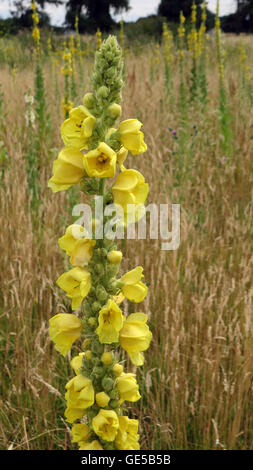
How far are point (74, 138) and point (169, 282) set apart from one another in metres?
1.39

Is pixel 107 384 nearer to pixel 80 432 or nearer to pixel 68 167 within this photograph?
pixel 80 432

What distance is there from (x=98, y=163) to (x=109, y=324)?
349 millimetres

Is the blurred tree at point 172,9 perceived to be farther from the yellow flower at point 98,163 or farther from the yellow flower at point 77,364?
the yellow flower at point 77,364

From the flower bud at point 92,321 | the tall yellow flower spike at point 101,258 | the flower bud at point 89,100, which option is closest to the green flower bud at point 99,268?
the tall yellow flower spike at point 101,258

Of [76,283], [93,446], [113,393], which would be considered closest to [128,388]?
[113,393]

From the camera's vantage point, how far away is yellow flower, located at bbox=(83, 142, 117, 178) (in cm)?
85

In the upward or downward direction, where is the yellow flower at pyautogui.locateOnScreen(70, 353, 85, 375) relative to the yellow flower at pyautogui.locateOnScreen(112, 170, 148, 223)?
downward

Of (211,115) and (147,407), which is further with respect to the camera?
(211,115)

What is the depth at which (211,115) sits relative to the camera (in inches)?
198

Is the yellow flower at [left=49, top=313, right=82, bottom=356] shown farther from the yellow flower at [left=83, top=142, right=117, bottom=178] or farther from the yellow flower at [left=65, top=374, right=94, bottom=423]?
the yellow flower at [left=83, top=142, right=117, bottom=178]

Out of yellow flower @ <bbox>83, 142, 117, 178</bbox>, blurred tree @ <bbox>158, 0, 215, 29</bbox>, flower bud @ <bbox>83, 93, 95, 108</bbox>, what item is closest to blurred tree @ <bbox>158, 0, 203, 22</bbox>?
blurred tree @ <bbox>158, 0, 215, 29</bbox>

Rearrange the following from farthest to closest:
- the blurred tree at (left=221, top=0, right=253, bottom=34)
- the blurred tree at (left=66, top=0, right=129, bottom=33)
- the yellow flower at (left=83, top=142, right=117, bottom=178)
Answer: the blurred tree at (left=221, top=0, right=253, bottom=34) → the blurred tree at (left=66, top=0, right=129, bottom=33) → the yellow flower at (left=83, top=142, right=117, bottom=178)
